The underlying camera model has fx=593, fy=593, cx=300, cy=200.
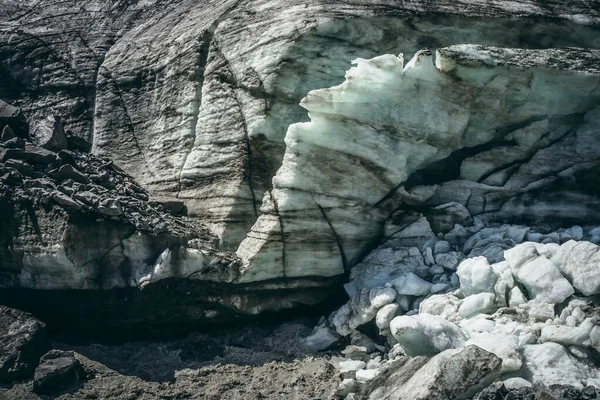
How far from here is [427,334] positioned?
7645mm

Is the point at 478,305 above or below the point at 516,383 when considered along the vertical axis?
above

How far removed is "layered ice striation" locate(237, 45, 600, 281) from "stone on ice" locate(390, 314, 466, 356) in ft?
7.89

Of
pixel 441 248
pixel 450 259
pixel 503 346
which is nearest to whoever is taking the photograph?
pixel 503 346

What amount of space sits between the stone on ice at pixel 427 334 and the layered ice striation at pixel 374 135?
2404 mm

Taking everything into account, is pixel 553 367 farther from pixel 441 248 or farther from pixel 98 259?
pixel 98 259

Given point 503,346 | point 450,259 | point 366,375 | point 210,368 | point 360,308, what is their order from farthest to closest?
point 450,259, point 360,308, point 210,368, point 366,375, point 503,346

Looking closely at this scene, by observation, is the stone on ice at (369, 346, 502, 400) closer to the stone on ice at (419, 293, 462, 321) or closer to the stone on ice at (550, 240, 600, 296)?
the stone on ice at (419, 293, 462, 321)

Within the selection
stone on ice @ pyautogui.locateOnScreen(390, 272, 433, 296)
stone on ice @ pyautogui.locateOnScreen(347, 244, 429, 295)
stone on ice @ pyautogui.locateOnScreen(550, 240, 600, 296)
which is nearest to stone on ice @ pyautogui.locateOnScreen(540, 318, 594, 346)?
stone on ice @ pyautogui.locateOnScreen(550, 240, 600, 296)

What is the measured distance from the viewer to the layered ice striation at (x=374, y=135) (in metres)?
9.40

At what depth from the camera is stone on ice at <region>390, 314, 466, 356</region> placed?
24.8 feet

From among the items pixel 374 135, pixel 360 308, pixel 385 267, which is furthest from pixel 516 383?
pixel 374 135

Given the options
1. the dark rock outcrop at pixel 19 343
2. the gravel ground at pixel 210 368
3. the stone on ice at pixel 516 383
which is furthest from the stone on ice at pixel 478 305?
the dark rock outcrop at pixel 19 343

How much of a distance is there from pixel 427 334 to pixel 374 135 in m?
3.38

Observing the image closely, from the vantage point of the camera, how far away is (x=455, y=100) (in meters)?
9.81
